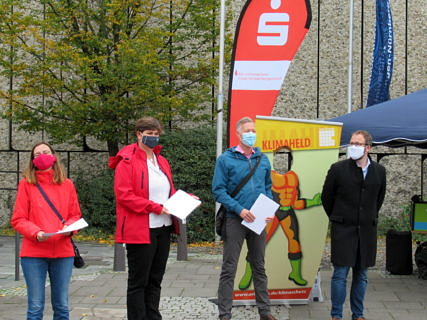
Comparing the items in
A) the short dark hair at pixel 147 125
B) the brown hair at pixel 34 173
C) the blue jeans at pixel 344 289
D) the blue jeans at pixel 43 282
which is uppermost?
the short dark hair at pixel 147 125

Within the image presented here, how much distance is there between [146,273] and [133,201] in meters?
0.62

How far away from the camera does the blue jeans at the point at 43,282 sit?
4910 millimetres

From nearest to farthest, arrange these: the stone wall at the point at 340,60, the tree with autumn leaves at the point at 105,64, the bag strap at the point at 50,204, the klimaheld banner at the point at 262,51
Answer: the bag strap at the point at 50,204 → the klimaheld banner at the point at 262,51 → the tree with autumn leaves at the point at 105,64 → the stone wall at the point at 340,60

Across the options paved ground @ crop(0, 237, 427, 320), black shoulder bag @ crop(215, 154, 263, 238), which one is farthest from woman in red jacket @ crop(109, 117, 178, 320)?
paved ground @ crop(0, 237, 427, 320)

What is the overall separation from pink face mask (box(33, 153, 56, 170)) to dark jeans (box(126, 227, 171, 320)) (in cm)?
91

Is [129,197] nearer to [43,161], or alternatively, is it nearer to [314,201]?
[43,161]

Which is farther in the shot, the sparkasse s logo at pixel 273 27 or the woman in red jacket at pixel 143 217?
the sparkasse s logo at pixel 273 27

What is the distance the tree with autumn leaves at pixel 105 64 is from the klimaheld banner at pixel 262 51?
4.16 metres

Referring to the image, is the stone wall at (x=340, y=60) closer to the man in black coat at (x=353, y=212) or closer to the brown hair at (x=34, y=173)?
the man in black coat at (x=353, y=212)

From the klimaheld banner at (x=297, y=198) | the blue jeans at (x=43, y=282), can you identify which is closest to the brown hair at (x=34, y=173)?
the blue jeans at (x=43, y=282)

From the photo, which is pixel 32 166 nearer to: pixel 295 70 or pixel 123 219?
pixel 123 219

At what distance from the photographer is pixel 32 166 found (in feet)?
16.6

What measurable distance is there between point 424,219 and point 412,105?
192 cm

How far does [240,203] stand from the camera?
5918 mm
